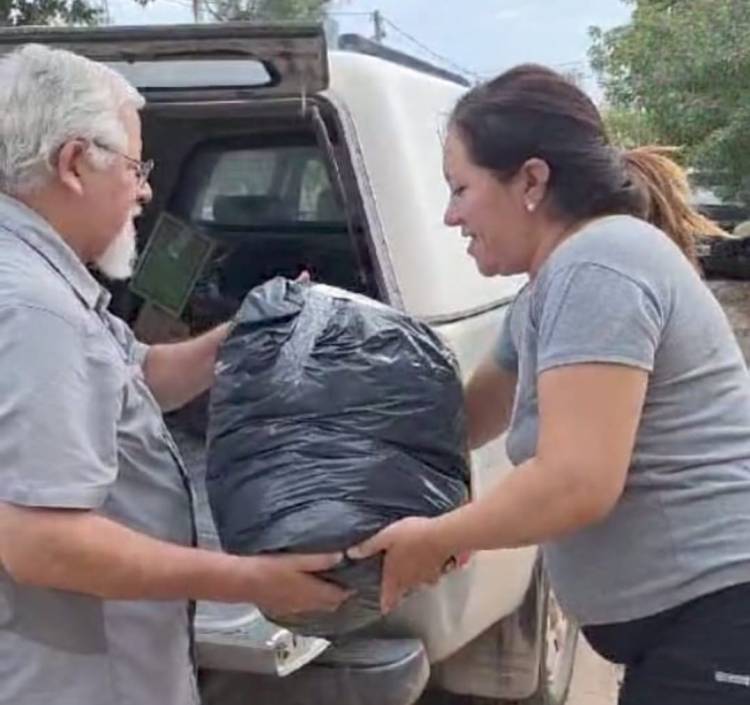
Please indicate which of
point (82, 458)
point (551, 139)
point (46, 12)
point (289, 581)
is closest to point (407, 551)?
point (289, 581)

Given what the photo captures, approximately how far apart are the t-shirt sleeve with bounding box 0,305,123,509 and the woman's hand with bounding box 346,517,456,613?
43cm

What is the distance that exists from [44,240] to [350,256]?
2284 millimetres

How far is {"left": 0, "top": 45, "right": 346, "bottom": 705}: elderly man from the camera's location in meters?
1.64

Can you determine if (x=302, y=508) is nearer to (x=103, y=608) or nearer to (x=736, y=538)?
(x=103, y=608)

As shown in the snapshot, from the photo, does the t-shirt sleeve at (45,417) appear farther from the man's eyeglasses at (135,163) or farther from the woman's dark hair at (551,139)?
the woman's dark hair at (551,139)

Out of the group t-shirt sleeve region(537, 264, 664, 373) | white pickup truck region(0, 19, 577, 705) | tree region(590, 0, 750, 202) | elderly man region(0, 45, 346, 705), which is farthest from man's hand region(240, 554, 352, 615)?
tree region(590, 0, 750, 202)

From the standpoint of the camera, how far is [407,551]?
73.0 inches

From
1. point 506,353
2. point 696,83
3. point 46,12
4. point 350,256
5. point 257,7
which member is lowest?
point 257,7

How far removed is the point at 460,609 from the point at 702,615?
98 cm

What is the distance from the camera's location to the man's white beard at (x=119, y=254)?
1.95 metres

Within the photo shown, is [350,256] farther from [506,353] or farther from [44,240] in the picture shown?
[44,240]

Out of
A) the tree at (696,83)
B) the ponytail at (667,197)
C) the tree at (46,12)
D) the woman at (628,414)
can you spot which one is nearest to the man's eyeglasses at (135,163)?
the woman at (628,414)

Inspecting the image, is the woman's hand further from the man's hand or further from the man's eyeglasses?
the man's eyeglasses

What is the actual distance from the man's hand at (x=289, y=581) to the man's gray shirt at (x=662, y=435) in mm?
354
